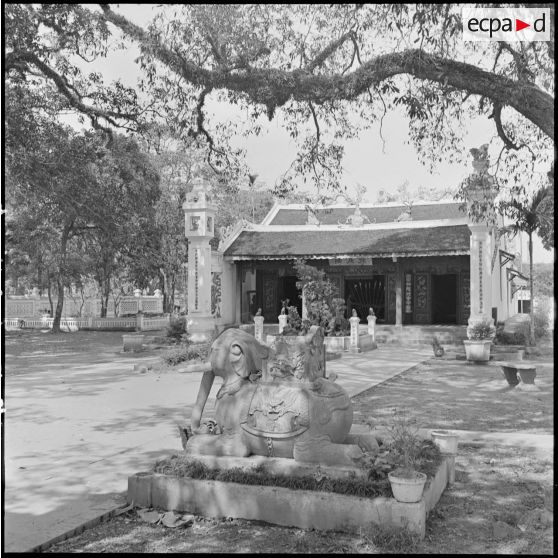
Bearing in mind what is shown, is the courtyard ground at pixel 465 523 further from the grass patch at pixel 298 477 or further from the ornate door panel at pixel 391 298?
the ornate door panel at pixel 391 298

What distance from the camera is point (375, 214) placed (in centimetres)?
2681

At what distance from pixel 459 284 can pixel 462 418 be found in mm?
14458

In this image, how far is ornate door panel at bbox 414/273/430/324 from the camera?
75.7 ft

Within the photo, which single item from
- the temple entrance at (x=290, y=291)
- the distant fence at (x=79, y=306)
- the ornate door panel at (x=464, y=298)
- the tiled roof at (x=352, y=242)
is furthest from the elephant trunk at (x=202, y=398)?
the distant fence at (x=79, y=306)

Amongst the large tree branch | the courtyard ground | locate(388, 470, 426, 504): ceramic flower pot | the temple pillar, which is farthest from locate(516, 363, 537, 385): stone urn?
the temple pillar

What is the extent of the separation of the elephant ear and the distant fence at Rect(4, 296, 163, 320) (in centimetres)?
2785

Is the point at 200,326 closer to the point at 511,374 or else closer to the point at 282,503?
the point at 511,374

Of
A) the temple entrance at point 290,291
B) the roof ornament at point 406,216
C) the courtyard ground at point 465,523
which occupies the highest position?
the roof ornament at point 406,216

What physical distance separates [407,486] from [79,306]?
33.2m

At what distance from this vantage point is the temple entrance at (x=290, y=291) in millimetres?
25520

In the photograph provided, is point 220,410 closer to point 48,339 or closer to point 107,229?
point 107,229

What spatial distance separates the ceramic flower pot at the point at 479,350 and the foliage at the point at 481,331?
0.80 metres

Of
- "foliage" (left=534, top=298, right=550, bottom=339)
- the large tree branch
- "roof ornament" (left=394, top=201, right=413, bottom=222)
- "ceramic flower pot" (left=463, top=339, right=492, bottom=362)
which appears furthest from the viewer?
"roof ornament" (left=394, top=201, right=413, bottom=222)

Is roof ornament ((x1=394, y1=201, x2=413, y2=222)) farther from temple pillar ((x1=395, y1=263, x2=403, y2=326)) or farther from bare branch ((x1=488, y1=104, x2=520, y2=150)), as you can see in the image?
bare branch ((x1=488, y1=104, x2=520, y2=150))
